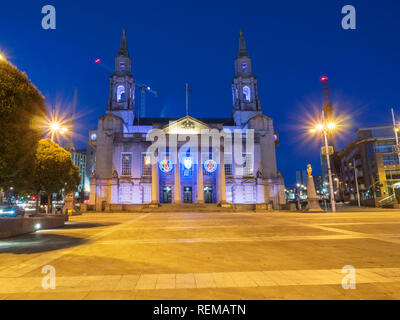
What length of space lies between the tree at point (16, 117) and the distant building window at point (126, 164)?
139 feet

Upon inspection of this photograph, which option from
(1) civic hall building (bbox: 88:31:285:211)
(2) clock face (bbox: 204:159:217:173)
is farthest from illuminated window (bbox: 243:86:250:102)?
(2) clock face (bbox: 204:159:217:173)

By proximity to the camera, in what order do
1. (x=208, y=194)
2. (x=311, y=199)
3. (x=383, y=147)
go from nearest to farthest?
1. (x=311, y=199)
2. (x=208, y=194)
3. (x=383, y=147)

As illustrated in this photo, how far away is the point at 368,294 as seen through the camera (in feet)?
13.8

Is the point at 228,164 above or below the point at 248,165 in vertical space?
above

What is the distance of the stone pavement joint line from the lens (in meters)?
4.71

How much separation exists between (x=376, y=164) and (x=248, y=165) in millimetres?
31892

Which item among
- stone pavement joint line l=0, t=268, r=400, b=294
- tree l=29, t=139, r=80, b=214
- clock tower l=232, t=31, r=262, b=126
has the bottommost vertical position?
stone pavement joint line l=0, t=268, r=400, b=294

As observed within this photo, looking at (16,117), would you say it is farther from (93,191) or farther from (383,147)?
(383,147)

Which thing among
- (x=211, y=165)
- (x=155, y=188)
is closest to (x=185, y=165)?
(x=211, y=165)

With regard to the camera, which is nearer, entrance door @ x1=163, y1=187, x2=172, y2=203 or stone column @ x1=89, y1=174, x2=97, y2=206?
stone column @ x1=89, y1=174, x2=97, y2=206

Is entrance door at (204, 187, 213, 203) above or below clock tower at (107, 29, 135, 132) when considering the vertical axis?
below

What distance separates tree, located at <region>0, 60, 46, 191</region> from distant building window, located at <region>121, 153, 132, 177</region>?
42466 mm

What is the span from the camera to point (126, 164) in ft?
179

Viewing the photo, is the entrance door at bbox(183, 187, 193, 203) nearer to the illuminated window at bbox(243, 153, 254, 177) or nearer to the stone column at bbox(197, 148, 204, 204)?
the stone column at bbox(197, 148, 204, 204)
